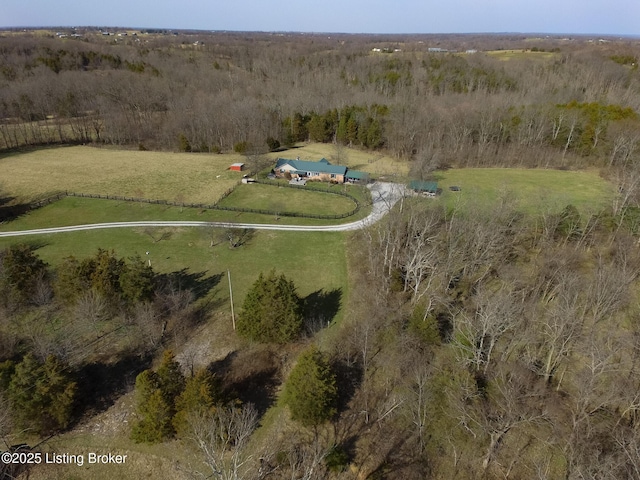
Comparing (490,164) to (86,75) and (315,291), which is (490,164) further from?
(86,75)

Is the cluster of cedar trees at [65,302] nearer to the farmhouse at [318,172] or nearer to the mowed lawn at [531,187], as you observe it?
the farmhouse at [318,172]

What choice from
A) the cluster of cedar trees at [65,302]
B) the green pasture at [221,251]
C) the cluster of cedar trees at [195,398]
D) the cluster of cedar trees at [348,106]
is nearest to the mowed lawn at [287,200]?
the green pasture at [221,251]

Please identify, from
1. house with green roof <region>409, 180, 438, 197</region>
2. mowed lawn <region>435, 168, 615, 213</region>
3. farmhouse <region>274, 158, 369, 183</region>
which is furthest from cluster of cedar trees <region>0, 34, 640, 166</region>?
farmhouse <region>274, 158, 369, 183</region>

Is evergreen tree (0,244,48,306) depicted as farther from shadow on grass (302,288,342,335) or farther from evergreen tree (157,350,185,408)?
shadow on grass (302,288,342,335)

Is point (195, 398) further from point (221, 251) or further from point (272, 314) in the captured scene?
point (221, 251)

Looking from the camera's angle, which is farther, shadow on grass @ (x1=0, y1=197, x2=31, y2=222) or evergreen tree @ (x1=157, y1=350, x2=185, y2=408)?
shadow on grass @ (x1=0, y1=197, x2=31, y2=222)

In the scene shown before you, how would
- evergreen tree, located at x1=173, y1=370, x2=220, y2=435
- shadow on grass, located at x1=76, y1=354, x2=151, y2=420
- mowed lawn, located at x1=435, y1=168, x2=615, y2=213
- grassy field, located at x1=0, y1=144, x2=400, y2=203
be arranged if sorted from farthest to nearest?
1. grassy field, located at x1=0, y1=144, x2=400, y2=203
2. mowed lawn, located at x1=435, y1=168, x2=615, y2=213
3. shadow on grass, located at x1=76, y1=354, x2=151, y2=420
4. evergreen tree, located at x1=173, y1=370, x2=220, y2=435

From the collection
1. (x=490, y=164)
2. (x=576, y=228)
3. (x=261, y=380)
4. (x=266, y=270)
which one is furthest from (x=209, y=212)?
(x=490, y=164)
